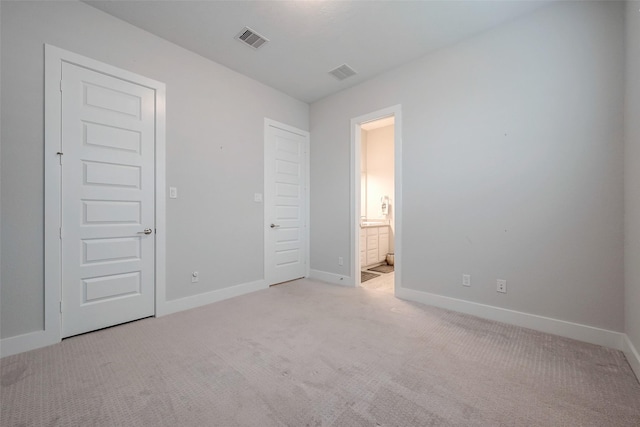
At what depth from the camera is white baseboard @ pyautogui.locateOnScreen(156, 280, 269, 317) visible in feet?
8.93

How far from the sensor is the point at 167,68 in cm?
277

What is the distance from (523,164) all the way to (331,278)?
282 centimetres

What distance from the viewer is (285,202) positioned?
401cm

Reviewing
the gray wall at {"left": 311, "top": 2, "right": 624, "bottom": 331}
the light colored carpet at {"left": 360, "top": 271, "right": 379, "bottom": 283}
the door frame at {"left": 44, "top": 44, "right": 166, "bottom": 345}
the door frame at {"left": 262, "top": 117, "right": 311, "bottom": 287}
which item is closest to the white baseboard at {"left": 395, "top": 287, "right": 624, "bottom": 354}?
the gray wall at {"left": 311, "top": 2, "right": 624, "bottom": 331}

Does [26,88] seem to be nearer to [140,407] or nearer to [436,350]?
[140,407]

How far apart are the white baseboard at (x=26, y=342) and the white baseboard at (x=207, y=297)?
2.57 ft

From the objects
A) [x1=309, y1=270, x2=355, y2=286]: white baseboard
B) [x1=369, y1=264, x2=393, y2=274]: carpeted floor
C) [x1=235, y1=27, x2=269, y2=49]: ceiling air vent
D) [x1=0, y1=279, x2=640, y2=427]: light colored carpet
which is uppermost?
[x1=235, y1=27, x2=269, y2=49]: ceiling air vent

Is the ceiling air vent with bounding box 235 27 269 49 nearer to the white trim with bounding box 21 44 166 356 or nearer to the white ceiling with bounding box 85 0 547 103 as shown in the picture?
the white ceiling with bounding box 85 0 547 103

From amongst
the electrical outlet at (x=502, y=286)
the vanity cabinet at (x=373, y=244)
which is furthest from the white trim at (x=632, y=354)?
the vanity cabinet at (x=373, y=244)

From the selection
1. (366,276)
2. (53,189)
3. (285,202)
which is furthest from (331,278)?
(53,189)

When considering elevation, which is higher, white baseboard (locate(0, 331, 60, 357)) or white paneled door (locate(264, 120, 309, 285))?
white paneled door (locate(264, 120, 309, 285))

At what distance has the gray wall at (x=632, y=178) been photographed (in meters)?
1.71

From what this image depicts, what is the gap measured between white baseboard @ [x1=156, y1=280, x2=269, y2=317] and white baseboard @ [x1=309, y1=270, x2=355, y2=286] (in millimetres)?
882

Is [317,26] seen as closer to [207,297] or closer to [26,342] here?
[207,297]
